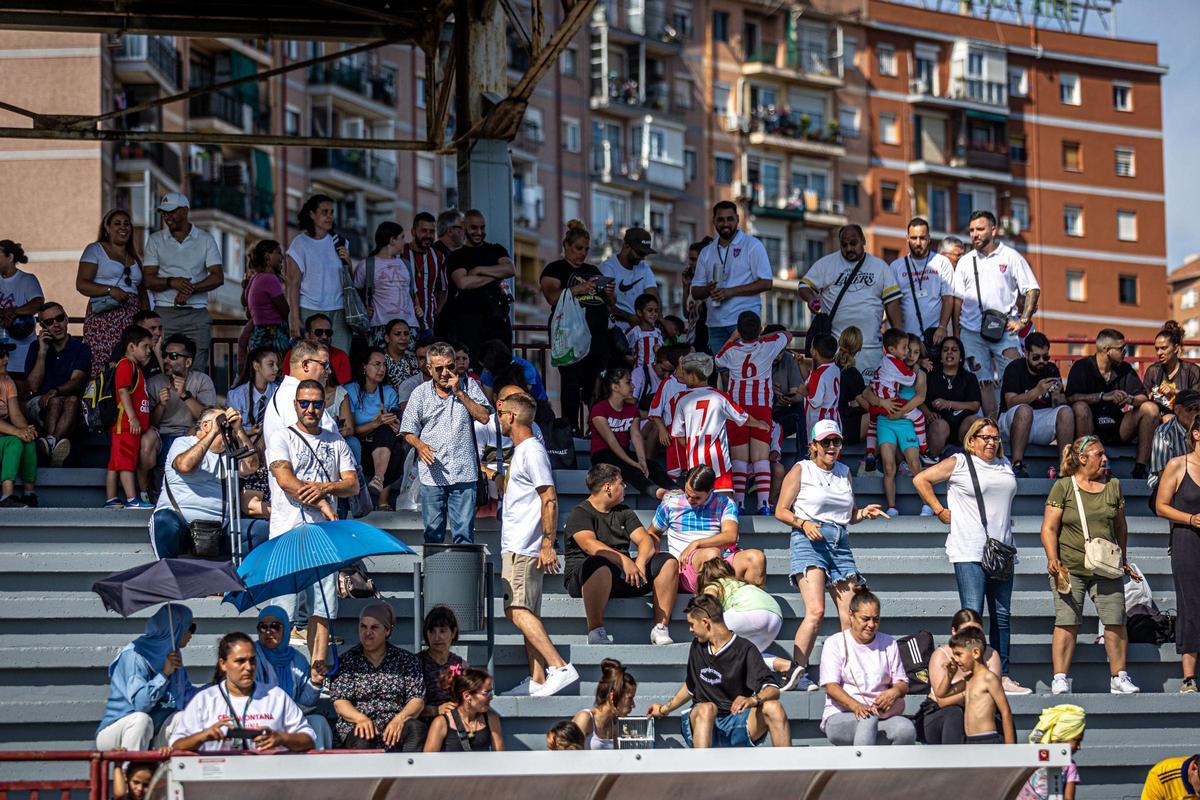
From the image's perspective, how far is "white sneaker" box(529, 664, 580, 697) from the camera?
40.3 ft

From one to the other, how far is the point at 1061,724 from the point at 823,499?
2.19 m

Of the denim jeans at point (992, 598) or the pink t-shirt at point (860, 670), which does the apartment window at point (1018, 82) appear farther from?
Answer: the pink t-shirt at point (860, 670)

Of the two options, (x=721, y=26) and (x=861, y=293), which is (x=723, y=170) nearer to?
(x=721, y=26)

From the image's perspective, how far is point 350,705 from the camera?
11.2 m

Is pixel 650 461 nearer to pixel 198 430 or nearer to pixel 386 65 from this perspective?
pixel 198 430

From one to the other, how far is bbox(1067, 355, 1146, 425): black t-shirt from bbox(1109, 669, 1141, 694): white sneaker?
3.87 metres

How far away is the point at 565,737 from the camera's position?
36.6 feet

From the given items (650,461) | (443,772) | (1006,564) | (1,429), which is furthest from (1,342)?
(443,772)

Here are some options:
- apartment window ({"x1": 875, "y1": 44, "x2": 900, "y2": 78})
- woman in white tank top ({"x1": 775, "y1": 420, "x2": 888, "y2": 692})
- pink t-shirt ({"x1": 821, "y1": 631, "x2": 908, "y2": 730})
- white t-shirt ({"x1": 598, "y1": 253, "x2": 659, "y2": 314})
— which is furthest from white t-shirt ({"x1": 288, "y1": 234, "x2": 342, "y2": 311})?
apartment window ({"x1": 875, "y1": 44, "x2": 900, "y2": 78})

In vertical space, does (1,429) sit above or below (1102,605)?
above

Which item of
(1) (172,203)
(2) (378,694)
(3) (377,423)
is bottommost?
(2) (378,694)

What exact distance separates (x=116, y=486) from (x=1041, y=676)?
22.4ft

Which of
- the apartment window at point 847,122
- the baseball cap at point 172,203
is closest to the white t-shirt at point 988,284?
the baseball cap at point 172,203

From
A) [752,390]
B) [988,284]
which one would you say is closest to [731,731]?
[752,390]
